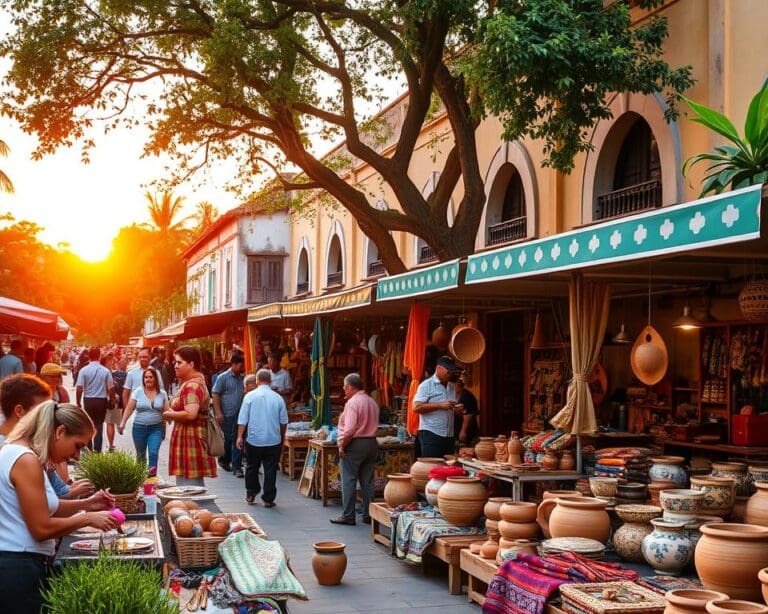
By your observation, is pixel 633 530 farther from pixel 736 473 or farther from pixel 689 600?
pixel 689 600

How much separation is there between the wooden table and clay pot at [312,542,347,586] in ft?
20.1

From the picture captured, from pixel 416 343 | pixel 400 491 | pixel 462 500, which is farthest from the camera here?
pixel 416 343

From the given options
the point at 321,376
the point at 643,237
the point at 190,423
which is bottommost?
the point at 190,423

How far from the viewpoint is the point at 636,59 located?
1064 centimetres

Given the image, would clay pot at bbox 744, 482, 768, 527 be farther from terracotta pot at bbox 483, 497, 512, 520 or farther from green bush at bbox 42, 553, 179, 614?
green bush at bbox 42, 553, 179, 614

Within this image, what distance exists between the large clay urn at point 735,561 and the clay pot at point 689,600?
7.4 inches

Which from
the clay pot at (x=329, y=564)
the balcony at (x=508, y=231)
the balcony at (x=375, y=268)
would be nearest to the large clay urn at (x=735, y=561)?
the clay pot at (x=329, y=564)

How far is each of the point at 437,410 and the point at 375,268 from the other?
440 inches

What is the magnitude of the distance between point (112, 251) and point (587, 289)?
200 ft

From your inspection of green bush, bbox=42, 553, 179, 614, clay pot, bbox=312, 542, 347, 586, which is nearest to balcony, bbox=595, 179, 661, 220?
clay pot, bbox=312, 542, 347, 586

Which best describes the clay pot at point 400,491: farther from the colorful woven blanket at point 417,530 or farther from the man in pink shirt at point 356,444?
the man in pink shirt at point 356,444

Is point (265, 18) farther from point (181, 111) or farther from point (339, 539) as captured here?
point (339, 539)

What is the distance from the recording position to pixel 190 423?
7.92 metres

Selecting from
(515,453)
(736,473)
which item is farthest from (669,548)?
(515,453)
